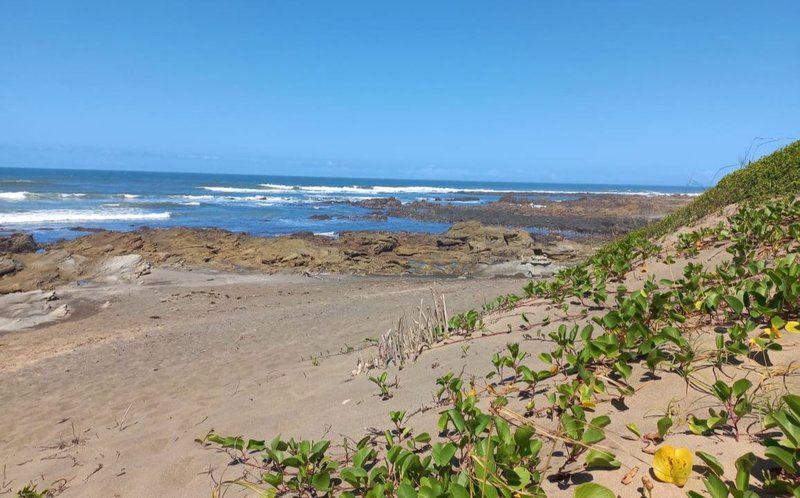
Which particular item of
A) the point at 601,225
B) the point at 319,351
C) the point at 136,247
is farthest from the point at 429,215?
the point at 319,351

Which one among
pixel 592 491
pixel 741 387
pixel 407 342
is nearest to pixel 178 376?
pixel 407 342

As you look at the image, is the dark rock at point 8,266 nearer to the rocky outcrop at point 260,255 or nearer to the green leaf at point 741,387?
the rocky outcrop at point 260,255

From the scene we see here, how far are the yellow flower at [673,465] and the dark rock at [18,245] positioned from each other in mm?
19854

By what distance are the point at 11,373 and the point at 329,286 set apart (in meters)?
7.60

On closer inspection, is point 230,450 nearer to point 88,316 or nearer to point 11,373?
point 11,373

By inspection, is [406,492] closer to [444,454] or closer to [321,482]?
[444,454]

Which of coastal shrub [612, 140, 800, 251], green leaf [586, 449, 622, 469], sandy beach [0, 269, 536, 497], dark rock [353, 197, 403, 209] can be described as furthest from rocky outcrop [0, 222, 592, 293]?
dark rock [353, 197, 403, 209]

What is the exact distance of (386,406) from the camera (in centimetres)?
288

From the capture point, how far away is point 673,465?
1.42 metres

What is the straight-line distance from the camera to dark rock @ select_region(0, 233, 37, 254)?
640 inches

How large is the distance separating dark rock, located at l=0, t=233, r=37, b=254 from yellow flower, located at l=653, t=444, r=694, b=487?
65.1 feet

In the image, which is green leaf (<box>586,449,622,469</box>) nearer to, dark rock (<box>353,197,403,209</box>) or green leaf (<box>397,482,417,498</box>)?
green leaf (<box>397,482,417,498</box>)

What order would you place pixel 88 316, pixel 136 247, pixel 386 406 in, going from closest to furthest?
pixel 386 406 → pixel 88 316 → pixel 136 247

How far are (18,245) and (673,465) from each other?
68.1 ft
